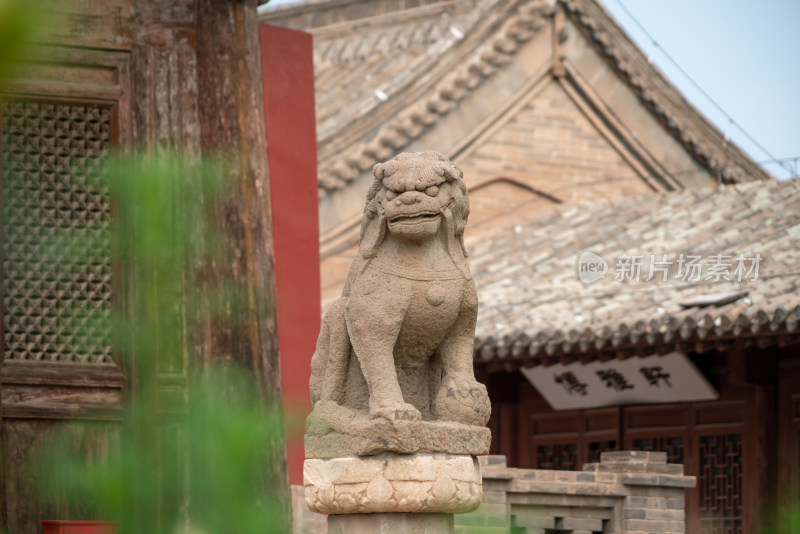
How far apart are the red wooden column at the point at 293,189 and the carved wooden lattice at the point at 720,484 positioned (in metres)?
3.48

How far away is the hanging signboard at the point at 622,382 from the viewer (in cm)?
1074

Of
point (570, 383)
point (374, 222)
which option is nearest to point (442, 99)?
point (570, 383)

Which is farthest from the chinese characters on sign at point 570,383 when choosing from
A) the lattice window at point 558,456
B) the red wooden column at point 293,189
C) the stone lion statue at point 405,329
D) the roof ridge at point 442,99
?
the stone lion statue at point 405,329

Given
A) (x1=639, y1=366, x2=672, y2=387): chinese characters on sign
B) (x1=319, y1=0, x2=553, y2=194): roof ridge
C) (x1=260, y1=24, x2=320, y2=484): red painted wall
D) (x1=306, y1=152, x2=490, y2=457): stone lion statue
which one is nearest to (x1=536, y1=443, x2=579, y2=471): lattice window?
(x1=639, y1=366, x2=672, y2=387): chinese characters on sign

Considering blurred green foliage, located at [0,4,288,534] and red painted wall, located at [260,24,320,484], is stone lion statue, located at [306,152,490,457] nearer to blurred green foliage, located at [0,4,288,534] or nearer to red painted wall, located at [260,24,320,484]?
blurred green foliage, located at [0,4,288,534]

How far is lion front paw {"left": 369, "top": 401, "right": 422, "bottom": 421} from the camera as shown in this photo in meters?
4.39

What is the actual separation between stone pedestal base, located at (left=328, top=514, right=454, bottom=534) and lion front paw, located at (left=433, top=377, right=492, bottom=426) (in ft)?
1.08

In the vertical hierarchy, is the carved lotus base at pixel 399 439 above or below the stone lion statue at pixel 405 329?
below

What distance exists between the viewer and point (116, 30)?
7.54 meters

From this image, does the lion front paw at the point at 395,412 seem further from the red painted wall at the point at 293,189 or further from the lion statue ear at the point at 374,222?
the red painted wall at the point at 293,189

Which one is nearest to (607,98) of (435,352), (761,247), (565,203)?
(565,203)

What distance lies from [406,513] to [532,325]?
6536 millimetres

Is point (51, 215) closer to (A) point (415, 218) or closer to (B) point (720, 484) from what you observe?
(A) point (415, 218)

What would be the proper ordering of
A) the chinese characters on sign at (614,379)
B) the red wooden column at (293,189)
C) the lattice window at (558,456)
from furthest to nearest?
the lattice window at (558,456) → the chinese characters on sign at (614,379) → the red wooden column at (293,189)
